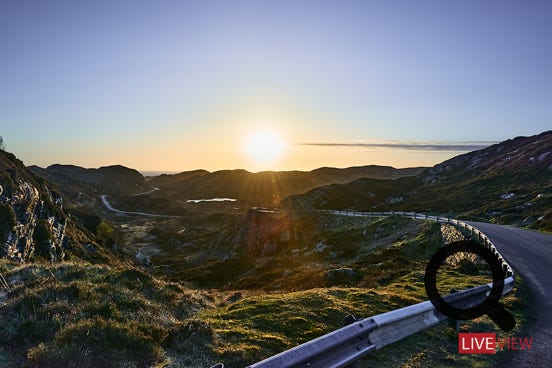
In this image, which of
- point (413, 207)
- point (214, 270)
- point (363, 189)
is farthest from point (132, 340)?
point (363, 189)

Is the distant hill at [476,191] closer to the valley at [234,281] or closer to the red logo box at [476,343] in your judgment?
the valley at [234,281]

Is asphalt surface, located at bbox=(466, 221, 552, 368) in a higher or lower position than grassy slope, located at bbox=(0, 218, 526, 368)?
lower

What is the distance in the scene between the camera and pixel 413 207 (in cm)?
7331

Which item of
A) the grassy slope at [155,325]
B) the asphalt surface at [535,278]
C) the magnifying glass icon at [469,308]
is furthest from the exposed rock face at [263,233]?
the magnifying glass icon at [469,308]

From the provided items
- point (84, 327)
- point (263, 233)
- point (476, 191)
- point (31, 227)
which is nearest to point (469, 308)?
point (84, 327)

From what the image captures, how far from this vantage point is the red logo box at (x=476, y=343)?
7.49 m

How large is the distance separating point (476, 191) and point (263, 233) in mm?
50991

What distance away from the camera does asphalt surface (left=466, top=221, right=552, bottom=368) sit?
715 centimetres

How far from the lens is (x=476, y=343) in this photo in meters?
7.79

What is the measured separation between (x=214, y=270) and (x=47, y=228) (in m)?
21.3

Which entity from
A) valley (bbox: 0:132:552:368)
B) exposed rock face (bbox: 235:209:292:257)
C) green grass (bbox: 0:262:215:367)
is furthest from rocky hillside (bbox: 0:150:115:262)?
exposed rock face (bbox: 235:209:292:257)

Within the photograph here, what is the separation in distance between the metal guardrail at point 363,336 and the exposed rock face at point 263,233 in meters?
54.2

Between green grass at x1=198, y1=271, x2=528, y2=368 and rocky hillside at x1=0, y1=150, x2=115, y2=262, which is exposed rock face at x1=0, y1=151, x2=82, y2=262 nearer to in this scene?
rocky hillside at x1=0, y1=150, x2=115, y2=262

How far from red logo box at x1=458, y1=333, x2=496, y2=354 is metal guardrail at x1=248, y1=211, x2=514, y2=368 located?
0.67m
